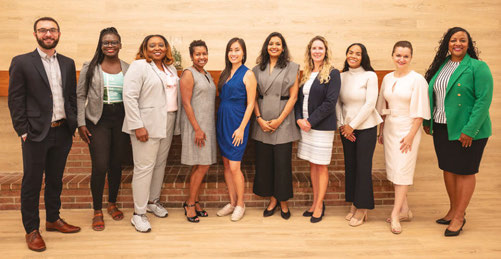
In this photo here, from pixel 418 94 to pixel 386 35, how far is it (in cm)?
204

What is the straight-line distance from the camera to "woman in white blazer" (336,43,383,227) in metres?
2.59

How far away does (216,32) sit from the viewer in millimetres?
4160

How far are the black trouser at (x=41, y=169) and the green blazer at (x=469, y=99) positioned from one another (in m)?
2.89

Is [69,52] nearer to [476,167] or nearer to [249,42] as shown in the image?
[249,42]

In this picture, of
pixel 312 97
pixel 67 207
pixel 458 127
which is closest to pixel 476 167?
pixel 458 127

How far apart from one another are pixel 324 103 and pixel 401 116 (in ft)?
2.00

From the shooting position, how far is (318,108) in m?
2.61

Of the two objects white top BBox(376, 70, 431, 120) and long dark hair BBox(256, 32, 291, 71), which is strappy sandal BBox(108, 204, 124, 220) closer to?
long dark hair BBox(256, 32, 291, 71)

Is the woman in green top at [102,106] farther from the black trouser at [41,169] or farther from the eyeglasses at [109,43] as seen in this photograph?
the black trouser at [41,169]

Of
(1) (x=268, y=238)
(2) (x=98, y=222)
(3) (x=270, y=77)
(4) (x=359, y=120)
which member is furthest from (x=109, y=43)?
(4) (x=359, y=120)

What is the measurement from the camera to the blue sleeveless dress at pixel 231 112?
2623 mm

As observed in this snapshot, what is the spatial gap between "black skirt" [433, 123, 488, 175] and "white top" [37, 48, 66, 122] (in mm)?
2867

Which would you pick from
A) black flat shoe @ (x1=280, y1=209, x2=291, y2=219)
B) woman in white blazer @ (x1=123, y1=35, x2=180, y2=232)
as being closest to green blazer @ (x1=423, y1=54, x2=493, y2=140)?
black flat shoe @ (x1=280, y1=209, x2=291, y2=219)

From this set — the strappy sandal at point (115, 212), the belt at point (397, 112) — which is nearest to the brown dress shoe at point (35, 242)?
the strappy sandal at point (115, 212)
